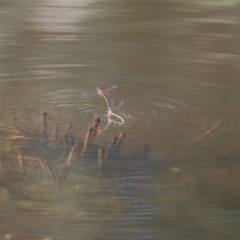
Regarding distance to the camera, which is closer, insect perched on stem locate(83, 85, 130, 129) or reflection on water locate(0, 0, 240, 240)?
reflection on water locate(0, 0, 240, 240)

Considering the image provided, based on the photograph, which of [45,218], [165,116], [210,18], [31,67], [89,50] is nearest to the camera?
[45,218]

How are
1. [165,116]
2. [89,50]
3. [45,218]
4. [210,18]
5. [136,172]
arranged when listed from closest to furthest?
[45,218] → [136,172] → [165,116] → [89,50] → [210,18]

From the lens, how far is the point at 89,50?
10.1 ft

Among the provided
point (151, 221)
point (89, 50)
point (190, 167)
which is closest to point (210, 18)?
point (89, 50)

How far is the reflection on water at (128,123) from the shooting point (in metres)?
1.63

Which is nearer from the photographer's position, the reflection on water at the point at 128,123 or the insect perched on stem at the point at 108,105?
the reflection on water at the point at 128,123

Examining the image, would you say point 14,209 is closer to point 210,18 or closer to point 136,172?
point 136,172

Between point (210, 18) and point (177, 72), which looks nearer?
point (177, 72)

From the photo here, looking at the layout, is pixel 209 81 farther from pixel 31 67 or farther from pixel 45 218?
pixel 45 218

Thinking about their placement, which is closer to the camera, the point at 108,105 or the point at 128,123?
the point at 128,123

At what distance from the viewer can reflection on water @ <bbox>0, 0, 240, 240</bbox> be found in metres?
1.63

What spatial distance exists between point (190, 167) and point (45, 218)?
553 millimetres

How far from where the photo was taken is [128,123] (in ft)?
7.10

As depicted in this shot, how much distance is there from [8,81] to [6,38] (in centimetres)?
75
